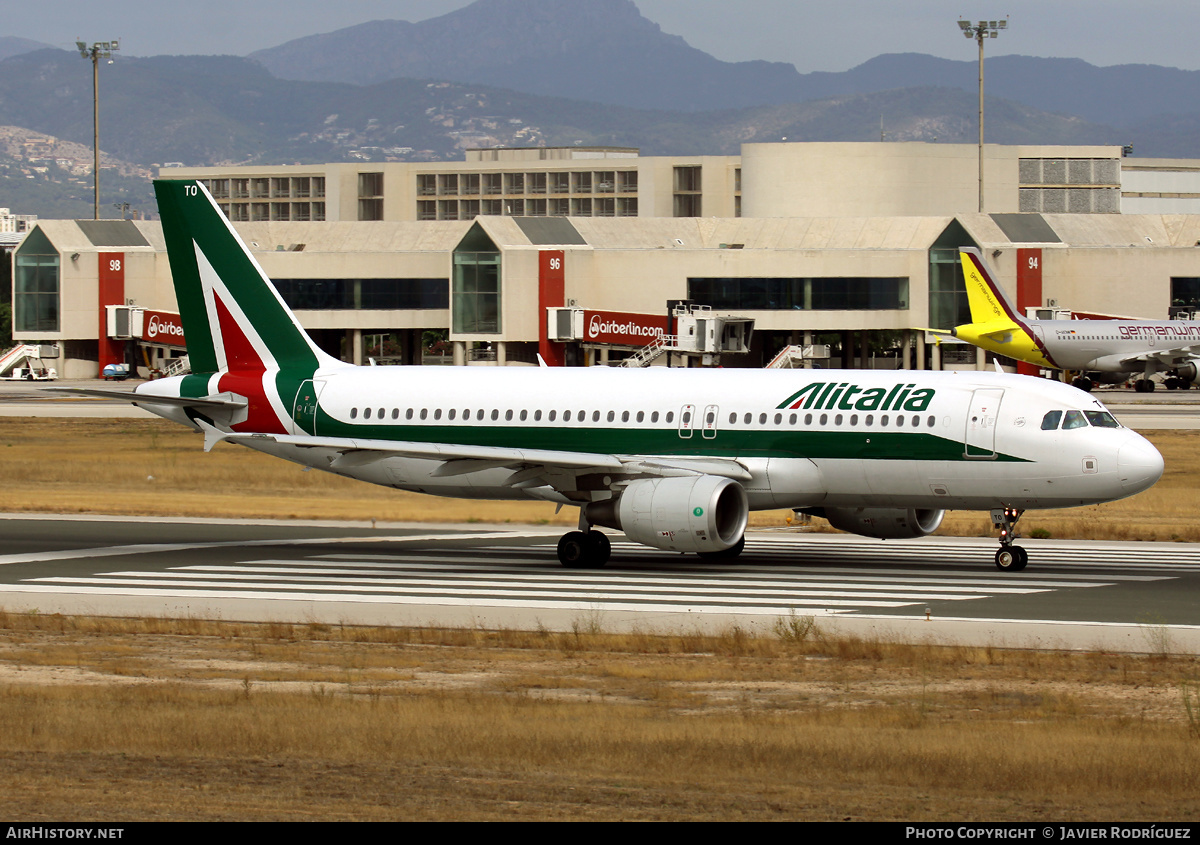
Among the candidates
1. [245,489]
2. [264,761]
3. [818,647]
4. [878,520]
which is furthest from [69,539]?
[264,761]

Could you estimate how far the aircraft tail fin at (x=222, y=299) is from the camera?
37.2 metres

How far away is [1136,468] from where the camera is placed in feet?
96.2

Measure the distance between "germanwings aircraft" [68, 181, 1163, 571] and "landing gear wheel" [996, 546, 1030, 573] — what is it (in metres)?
0.04

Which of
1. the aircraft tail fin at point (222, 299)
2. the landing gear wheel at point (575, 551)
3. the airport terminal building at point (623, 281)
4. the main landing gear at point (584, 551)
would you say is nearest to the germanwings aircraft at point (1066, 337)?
the airport terminal building at point (623, 281)

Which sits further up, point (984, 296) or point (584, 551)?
point (984, 296)

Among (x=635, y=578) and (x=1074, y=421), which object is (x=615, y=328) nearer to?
(x=635, y=578)

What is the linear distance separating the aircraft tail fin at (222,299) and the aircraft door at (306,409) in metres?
0.77

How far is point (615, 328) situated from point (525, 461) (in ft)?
280

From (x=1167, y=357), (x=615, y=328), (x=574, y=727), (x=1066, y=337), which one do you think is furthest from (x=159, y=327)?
(x=574, y=727)

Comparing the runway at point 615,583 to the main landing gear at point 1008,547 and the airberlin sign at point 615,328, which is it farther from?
the airberlin sign at point 615,328

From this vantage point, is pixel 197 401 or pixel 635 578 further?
pixel 197 401

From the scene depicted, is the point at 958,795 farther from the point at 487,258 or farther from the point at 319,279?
the point at 319,279

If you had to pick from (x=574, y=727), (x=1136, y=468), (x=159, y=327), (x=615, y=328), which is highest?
(x=159, y=327)

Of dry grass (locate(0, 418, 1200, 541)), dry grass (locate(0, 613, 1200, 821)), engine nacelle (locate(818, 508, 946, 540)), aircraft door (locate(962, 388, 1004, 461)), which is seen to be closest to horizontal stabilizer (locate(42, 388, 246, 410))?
dry grass (locate(0, 418, 1200, 541))
